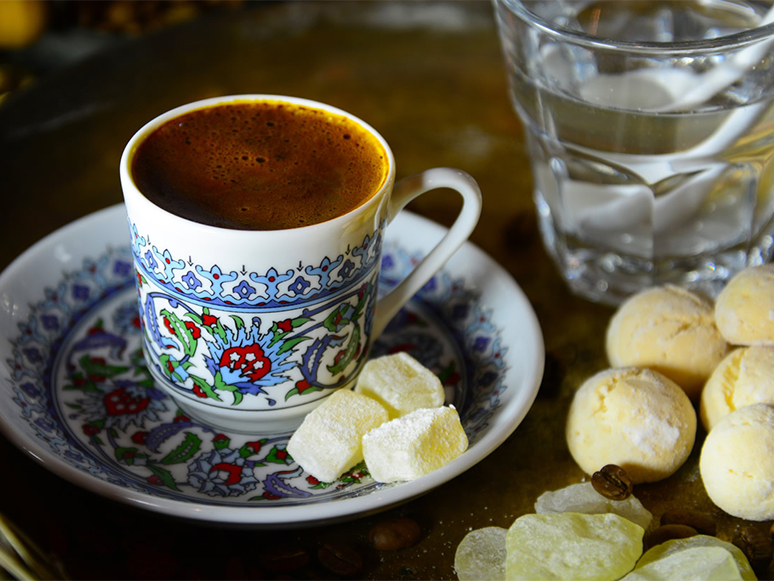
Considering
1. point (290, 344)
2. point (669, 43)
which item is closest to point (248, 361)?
point (290, 344)

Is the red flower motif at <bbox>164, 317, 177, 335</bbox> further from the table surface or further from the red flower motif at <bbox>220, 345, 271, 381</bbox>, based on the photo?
the table surface

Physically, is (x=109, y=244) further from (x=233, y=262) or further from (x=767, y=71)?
(x=767, y=71)

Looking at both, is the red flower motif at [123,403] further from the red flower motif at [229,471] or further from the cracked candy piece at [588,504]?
the cracked candy piece at [588,504]

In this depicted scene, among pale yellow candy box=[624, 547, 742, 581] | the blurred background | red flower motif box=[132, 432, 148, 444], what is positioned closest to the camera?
pale yellow candy box=[624, 547, 742, 581]

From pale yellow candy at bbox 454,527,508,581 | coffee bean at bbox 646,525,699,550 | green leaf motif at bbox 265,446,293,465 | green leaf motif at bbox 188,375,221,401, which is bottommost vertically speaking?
coffee bean at bbox 646,525,699,550

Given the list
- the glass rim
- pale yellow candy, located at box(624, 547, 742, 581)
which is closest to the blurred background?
the glass rim

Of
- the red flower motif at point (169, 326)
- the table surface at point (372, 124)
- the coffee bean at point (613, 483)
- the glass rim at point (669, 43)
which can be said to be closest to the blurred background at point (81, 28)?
the table surface at point (372, 124)

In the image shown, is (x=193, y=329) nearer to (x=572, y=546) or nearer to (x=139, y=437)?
(x=139, y=437)
